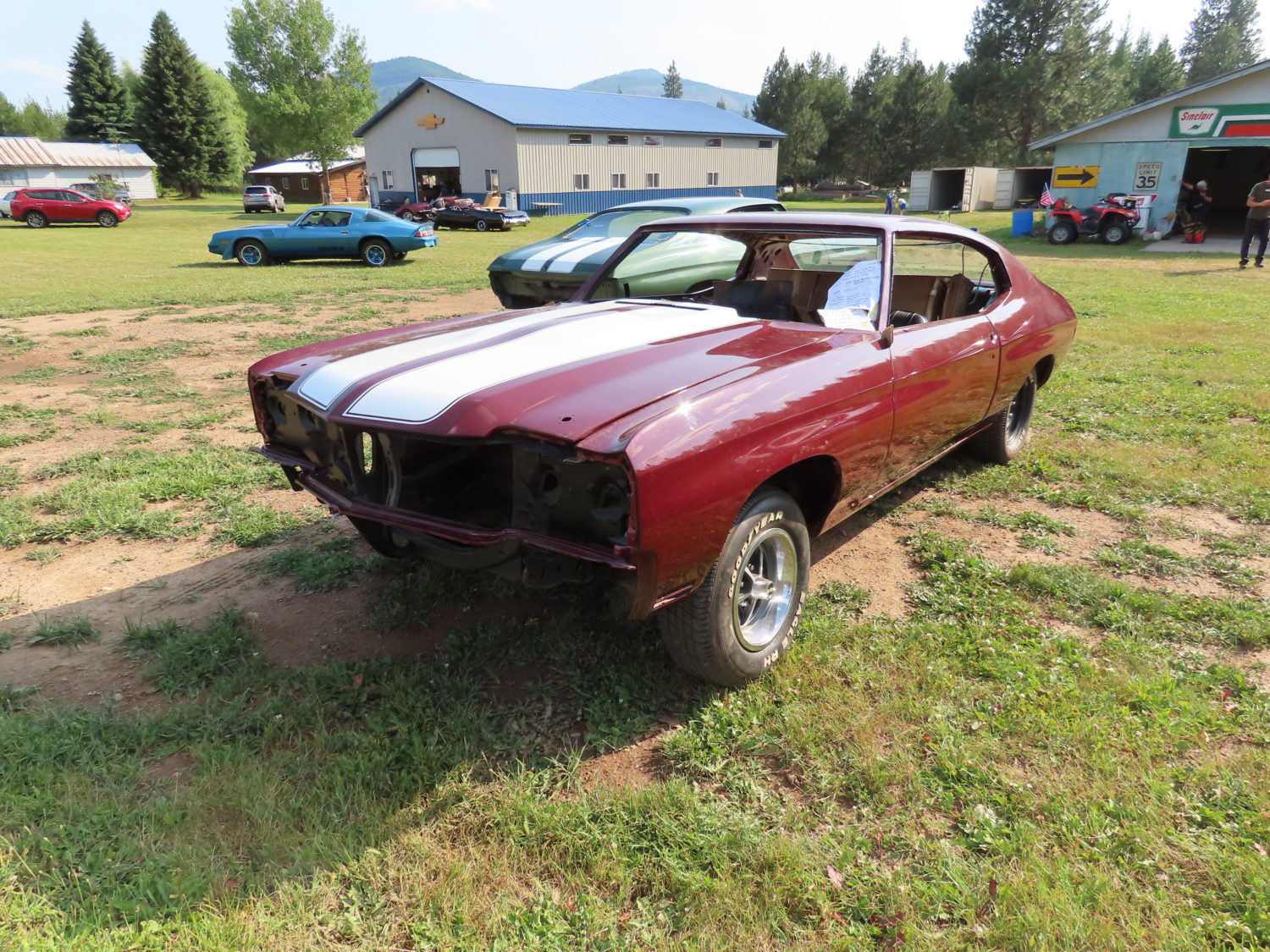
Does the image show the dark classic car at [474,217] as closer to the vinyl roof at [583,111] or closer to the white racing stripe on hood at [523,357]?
the vinyl roof at [583,111]

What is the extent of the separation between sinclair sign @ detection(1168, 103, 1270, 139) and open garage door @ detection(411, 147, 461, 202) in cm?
2989

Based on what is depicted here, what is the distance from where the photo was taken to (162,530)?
415cm

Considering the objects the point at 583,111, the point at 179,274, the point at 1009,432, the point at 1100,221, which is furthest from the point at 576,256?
the point at 583,111

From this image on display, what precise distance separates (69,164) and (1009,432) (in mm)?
60313

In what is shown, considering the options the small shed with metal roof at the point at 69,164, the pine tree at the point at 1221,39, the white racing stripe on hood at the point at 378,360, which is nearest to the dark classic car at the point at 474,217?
the white racing stripe on hood at the point at 378,360

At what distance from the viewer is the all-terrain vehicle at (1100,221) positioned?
19.3 m

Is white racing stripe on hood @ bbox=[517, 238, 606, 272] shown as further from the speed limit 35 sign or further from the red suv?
the red suv

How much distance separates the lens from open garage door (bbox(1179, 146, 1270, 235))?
83.3ft

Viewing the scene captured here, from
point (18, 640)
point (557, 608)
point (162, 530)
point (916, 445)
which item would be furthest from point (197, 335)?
point (916, 445)

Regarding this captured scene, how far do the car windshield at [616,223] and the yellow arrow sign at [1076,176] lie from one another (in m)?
16.3

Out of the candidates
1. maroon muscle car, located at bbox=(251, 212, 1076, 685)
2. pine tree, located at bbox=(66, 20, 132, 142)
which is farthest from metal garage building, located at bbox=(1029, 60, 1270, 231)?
pine tree, located at bbox=(66, 20, 132, 142)

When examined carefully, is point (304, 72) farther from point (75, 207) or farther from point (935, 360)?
point (935, 360)

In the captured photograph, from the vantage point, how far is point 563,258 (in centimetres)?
848

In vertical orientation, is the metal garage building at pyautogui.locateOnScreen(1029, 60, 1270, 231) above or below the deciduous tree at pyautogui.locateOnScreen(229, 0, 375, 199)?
below
